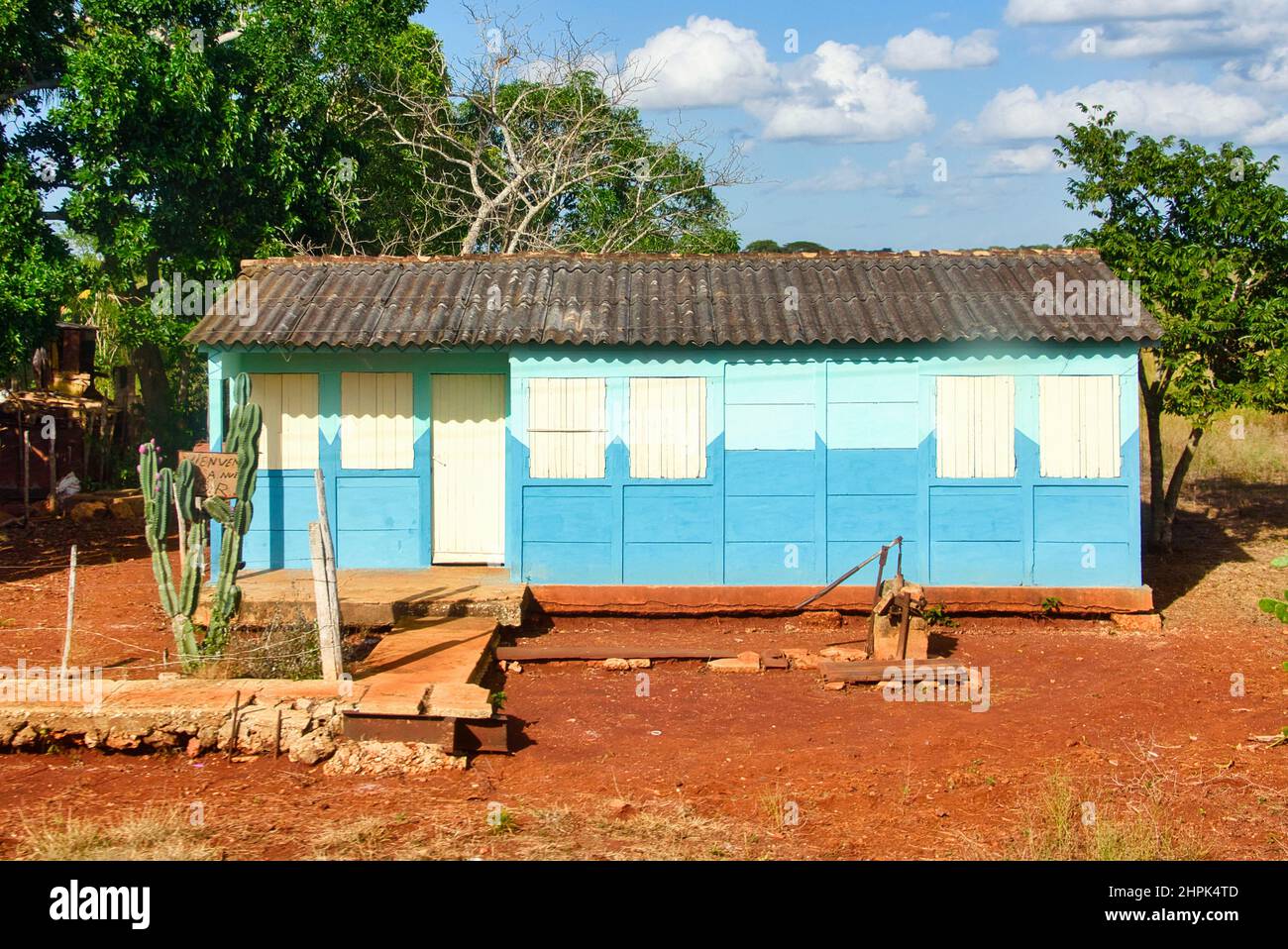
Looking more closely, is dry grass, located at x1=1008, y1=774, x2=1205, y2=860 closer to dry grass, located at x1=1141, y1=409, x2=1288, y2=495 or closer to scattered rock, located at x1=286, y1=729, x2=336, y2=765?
scattered rock, located at x1=286, y1=729, x2=336, y2=765

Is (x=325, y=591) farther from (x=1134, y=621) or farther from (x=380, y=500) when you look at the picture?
(x=1134, y=621)

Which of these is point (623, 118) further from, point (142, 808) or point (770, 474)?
point (142, 808)

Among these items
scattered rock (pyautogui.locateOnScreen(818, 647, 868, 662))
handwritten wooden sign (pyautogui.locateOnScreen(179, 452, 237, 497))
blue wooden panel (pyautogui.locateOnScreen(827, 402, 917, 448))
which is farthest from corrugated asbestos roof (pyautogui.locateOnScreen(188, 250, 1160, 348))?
scattered rock (pyautogui.locateOnScreen(818, 647, 868, 662))

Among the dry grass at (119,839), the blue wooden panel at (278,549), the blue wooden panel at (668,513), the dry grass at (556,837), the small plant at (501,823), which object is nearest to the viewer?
the dry grass at (119,839)

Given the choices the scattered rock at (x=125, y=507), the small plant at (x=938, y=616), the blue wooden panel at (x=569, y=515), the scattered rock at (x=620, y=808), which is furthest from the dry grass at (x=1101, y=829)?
the scattered rock at (x=125, y=507)

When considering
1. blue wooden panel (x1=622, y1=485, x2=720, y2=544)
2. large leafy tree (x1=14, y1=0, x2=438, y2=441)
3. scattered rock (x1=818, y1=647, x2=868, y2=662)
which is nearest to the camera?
scattered rock (x1=818, y1=647, x2=868, y2=662)

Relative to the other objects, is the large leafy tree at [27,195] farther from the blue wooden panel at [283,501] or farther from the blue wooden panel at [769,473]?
the blue wooden panel at [769,473]

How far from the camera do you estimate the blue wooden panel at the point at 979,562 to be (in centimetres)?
1223

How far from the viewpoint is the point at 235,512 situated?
962 centimetres

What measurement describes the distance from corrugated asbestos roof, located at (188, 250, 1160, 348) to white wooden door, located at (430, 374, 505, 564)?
0.86 meters

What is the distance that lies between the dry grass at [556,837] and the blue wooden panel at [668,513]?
5266 mm

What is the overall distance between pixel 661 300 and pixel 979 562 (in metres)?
4.34

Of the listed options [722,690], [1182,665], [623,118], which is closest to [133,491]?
[623,118]

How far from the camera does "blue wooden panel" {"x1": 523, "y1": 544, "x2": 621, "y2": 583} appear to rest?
40.5ft
